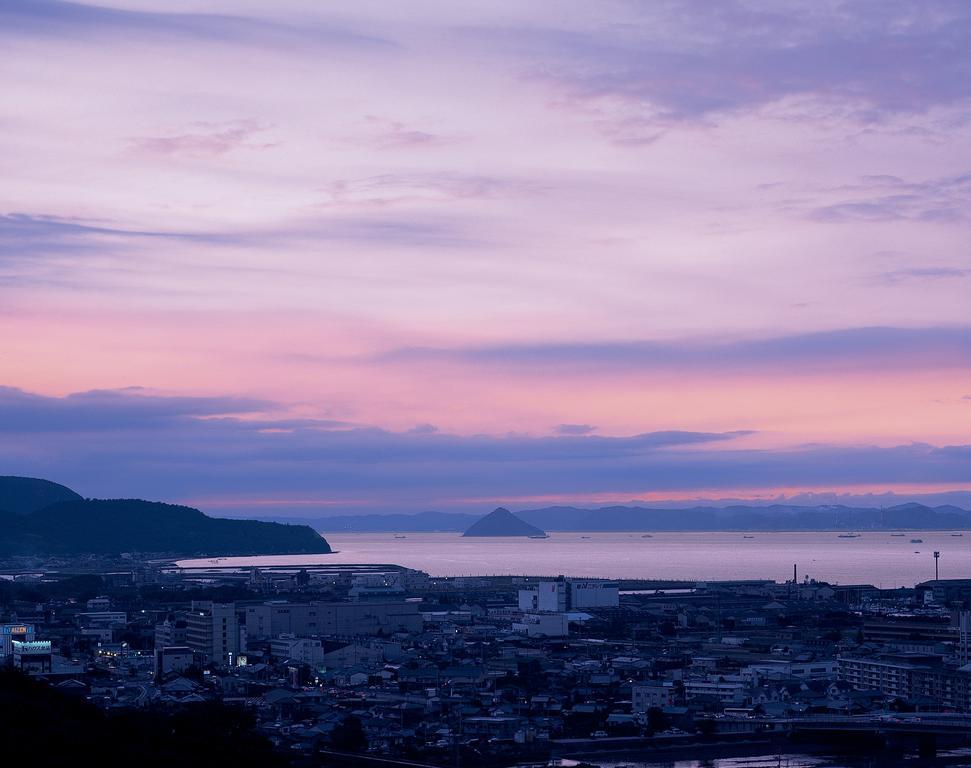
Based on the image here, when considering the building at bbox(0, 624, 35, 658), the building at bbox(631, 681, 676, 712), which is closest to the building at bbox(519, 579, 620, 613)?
the building at bbox(0, 624, 35, 658)

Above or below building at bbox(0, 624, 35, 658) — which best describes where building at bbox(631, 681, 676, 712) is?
below

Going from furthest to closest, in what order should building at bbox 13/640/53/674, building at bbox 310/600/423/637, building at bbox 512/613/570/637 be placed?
building at bbox 512/613/570/637 → building at bbox 310/600/423/637 → building at bbox 13/640/53/674

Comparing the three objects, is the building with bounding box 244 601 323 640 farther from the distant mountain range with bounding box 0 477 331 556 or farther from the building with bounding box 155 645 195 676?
the distant mountain range with bounding box 0 477 331 556

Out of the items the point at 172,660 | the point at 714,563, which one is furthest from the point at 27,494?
the point at 172,660

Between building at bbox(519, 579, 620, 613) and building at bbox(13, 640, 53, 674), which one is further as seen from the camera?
building at bbox(519, 579, 620, 613)

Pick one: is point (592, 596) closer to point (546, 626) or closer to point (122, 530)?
point (546, 626)

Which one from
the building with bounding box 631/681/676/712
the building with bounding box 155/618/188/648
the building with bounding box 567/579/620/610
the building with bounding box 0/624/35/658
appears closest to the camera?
the building with bounding box 631/681/676/712
